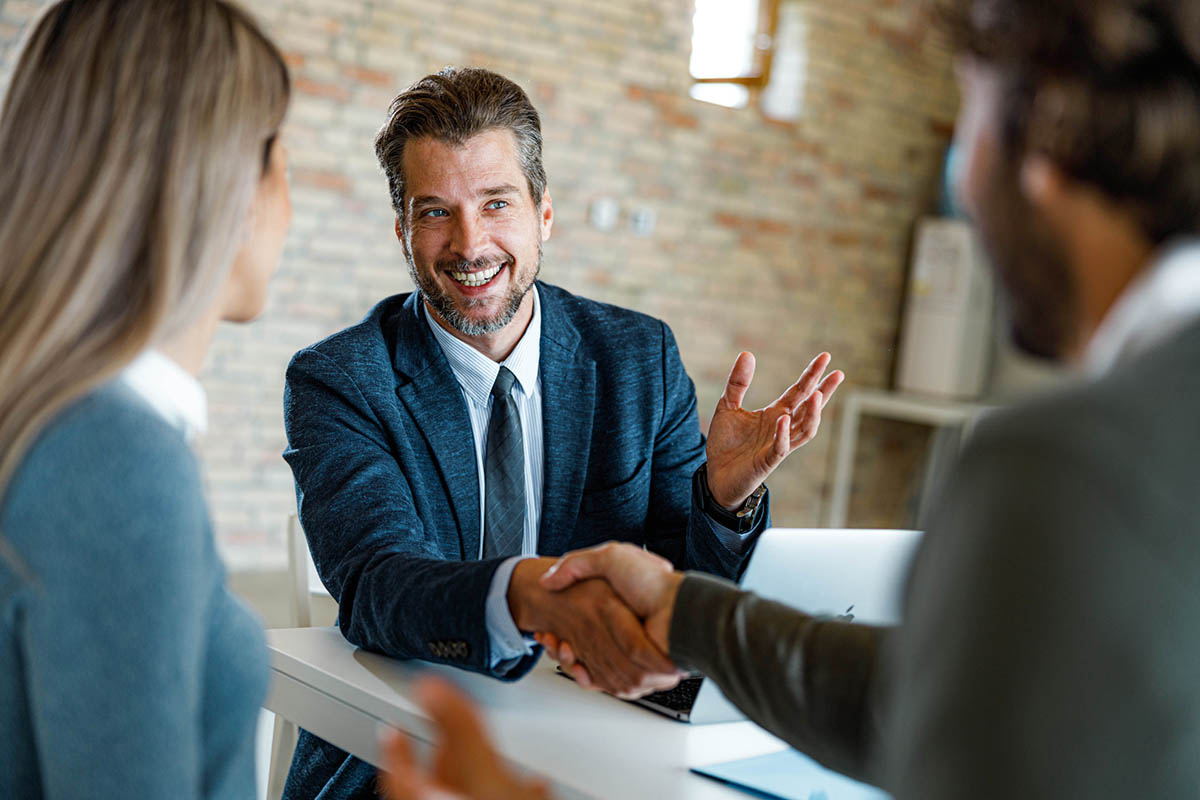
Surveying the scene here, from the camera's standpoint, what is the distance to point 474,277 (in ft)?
6.92

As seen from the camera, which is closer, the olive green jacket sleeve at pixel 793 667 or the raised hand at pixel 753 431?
the olive green jacket sleeve at pixel 793 667

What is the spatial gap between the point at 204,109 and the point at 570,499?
3.80ft

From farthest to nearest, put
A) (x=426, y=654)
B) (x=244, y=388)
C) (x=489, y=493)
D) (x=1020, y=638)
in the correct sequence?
(x=244, y=388) < (x=489, y=493) < (x=426, y=654) < (x=1020, y=638)

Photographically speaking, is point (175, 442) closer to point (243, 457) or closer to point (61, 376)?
point (61, 376)

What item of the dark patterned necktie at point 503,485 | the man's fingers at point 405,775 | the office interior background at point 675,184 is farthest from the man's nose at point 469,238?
the office interior background at point 675,184

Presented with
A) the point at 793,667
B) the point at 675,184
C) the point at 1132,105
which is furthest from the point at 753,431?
the point at 675,184

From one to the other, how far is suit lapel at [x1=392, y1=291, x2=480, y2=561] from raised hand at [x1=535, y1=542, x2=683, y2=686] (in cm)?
44

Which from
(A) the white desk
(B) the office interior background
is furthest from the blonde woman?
(B) the office interior background

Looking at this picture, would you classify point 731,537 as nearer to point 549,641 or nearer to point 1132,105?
point 549,641

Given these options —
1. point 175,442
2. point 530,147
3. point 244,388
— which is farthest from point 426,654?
point 244,388

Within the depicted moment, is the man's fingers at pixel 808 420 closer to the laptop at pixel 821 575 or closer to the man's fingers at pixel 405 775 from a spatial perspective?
the laptop at pixel 821 575

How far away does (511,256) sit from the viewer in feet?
7.11

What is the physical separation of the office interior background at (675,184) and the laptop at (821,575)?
3773 mm

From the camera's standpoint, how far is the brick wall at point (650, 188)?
4.93m
